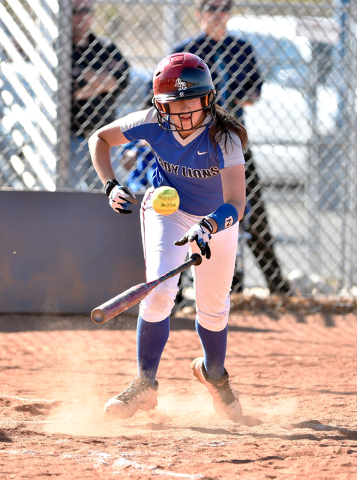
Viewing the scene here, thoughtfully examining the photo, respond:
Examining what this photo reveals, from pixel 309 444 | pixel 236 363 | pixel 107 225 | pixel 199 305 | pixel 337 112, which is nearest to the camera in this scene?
pixel 309 444

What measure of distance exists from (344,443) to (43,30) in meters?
3.98

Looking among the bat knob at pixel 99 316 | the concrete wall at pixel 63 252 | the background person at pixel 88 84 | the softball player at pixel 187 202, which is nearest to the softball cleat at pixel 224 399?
the softball player at pixel 187 202

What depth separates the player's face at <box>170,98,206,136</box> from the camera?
108 inches

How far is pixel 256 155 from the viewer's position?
7.33m

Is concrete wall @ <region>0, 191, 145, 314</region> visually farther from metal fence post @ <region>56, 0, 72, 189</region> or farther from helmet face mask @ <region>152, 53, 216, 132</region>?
helmet face mask @ <region>152, 53, 216, 132</region>

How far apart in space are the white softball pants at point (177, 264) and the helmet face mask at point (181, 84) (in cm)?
→ 49

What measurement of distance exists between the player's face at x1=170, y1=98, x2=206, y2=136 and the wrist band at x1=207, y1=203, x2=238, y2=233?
1.41 ft

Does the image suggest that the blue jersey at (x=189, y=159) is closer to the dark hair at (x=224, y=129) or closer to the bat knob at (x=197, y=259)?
the dark hair at (x=224, y=129)

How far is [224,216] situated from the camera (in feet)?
8.68

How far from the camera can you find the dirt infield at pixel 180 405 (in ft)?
7.36

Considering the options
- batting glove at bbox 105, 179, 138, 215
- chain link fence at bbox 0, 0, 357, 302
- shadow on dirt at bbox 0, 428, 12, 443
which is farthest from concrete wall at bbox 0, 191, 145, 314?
shadow on dirt at bbox 0, 428, 12, 443

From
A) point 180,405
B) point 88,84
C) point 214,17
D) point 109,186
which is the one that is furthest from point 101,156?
point 214,17

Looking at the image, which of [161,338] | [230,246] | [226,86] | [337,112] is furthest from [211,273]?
[337,112]

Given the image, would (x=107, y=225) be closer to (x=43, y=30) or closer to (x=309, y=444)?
(x=43, y=30)
